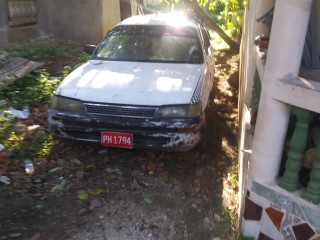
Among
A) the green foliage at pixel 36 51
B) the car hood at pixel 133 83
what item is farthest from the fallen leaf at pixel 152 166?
the green foliage at pixel 36 51

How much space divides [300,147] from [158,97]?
1914 mm

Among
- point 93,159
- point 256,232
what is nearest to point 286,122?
point 256,232

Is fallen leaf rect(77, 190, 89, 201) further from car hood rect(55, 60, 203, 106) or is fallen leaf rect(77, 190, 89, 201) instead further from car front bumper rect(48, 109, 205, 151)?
car hood rect(55, 60, 203, 106)

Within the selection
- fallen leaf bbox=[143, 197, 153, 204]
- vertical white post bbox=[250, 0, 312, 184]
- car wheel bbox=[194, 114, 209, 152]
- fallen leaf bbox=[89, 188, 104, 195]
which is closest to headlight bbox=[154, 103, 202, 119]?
car wheel bbox=[194, 114, 209, 152]

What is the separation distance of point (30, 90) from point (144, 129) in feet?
9.44

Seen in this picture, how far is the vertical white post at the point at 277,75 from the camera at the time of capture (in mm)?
2135

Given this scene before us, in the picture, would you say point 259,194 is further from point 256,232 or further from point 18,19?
point 18,19

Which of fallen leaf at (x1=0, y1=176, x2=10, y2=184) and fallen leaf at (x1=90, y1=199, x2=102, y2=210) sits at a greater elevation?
fallen leaf at (x1=0, y1=176, x2=10, y2=184)

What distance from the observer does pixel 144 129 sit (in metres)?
3.90

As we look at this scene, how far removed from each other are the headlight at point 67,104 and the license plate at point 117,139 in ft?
1.24

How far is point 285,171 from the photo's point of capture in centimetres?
239

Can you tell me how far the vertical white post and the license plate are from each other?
1629 millimetres

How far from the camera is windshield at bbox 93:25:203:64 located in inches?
196

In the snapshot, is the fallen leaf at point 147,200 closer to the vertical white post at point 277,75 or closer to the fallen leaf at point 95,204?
the fallen leaf at point 95,204
